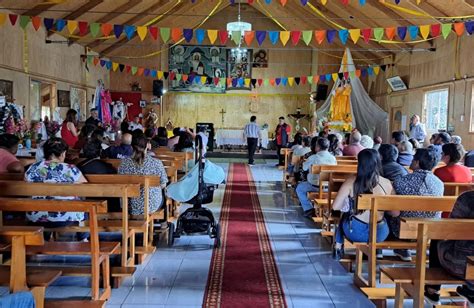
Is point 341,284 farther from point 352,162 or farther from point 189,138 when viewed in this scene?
point 189,138

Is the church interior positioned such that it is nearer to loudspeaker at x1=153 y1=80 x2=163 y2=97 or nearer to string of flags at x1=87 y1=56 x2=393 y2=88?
string of flags at x1=87 y1=56 x2=393 y2=88

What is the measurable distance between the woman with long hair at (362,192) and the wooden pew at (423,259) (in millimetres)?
838

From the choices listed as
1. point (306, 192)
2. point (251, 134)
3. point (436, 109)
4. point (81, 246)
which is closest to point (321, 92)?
point (251, 134)

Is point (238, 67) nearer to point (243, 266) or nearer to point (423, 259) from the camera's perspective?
point (243, 266)

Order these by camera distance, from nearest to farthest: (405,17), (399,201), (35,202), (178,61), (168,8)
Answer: (35,202) → (399,201) → (405,17) → (168,8) → (178,61)

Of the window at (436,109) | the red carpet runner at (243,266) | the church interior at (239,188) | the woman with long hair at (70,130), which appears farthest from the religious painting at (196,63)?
the red carpet runner at (243,266)

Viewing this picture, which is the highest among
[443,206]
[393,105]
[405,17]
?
[405,17]

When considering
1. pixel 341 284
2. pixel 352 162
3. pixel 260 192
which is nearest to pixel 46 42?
pixel 260 192

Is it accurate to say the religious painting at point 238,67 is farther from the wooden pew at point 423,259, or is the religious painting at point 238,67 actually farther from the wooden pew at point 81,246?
the wooden pew at point 423,259

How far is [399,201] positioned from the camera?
3297 mm

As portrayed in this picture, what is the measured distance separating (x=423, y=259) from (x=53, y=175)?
8.70 ft

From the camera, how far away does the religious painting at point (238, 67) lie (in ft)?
59.6

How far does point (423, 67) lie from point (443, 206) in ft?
30.5

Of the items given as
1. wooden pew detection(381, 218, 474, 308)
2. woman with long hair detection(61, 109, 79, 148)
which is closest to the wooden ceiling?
woman with long hair detection(61, 109, 79, 148)
